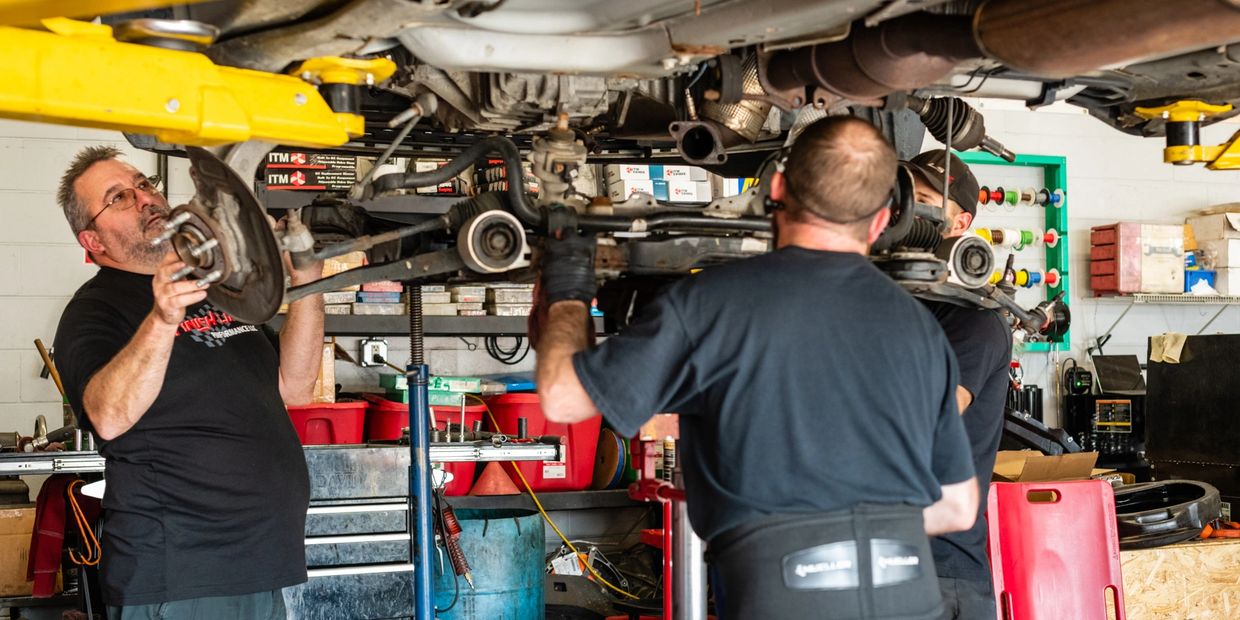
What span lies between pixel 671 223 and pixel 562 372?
51cm

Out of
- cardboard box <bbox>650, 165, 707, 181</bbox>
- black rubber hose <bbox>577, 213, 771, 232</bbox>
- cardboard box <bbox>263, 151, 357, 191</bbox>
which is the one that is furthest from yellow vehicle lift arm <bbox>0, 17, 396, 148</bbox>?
cardboard box <bbox>650, 165, 707, 181</bbox>

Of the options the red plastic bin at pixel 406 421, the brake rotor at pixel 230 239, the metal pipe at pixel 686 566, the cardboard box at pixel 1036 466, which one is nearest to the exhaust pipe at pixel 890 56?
the brake rotor at pixel 230 239

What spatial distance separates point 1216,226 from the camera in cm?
698

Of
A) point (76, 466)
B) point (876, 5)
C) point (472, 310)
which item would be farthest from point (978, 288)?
point (472, 310)

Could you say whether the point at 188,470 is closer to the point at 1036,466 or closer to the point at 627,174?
the point at 1036,466

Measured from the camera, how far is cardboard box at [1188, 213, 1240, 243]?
22.6ft

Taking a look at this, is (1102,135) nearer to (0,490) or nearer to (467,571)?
(467,571)

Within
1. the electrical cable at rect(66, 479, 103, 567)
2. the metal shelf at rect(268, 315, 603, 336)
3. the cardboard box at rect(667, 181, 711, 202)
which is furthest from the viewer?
the cardboard box at rect(667, 181, 711, 202)

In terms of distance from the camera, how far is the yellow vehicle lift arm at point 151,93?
1.52 metres

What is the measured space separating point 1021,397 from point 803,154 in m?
5.16

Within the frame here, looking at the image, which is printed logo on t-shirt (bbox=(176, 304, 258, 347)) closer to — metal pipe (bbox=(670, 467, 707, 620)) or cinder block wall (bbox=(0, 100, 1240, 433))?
metal pipe (bbox=(670, 467, 707, 620))

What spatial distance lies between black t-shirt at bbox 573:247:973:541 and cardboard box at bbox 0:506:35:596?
334 centimetres

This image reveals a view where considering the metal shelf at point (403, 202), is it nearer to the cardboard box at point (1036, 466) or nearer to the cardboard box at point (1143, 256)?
the cardboard box at point (1036, 466)

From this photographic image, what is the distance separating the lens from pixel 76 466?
3508 millimetres
